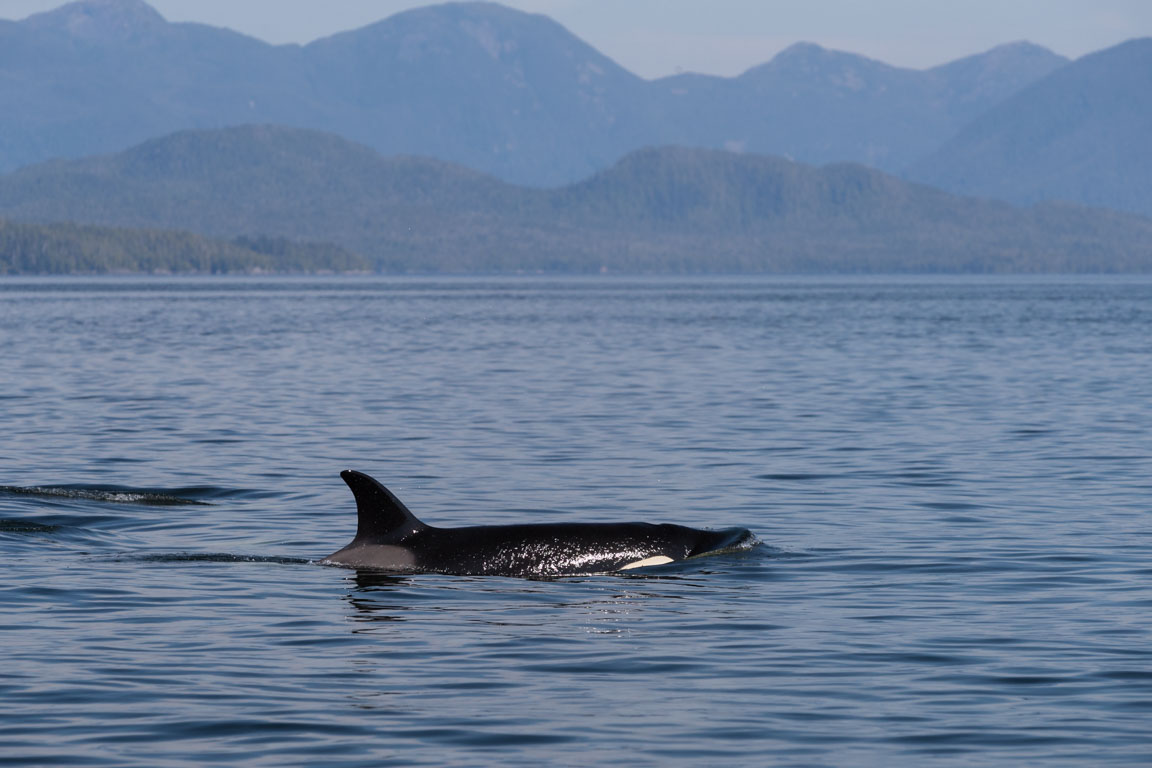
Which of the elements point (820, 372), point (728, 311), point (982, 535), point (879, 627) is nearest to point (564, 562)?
point (879, 627)

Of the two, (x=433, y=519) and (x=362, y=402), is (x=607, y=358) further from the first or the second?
(x=433, y=519)

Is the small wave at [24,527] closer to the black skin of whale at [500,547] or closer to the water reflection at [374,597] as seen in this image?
the black skin of whale at [500,547]

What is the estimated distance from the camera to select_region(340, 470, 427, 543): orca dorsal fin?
17145 mm

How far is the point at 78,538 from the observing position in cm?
2134

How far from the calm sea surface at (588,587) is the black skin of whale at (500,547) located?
0.27m

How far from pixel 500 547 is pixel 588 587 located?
1.15 meters

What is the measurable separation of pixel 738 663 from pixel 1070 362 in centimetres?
4974

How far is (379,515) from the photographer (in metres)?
17.8

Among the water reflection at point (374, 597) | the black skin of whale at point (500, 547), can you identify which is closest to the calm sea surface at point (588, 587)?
the water reflection at point (374, 597)

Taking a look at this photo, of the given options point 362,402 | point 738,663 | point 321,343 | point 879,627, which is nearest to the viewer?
point 738,663

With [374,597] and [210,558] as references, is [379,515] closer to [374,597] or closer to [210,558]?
[374,597]

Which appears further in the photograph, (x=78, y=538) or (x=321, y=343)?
(x=321, y=343)

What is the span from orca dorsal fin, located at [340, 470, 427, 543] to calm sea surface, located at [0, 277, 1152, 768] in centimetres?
44

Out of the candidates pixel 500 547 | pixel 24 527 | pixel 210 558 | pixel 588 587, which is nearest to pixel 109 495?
pixel 24 527
